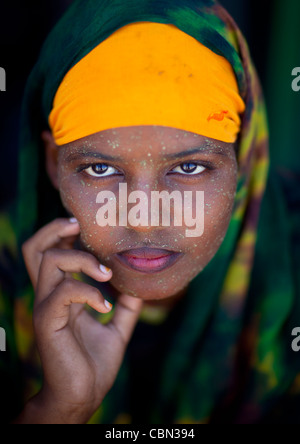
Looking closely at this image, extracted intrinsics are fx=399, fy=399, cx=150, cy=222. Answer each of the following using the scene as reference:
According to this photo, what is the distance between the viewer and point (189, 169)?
3.15 feet

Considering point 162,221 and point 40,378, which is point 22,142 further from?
point 40,378

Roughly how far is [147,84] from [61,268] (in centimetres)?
49

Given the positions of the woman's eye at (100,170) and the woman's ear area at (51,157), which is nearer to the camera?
the woman's eye at (100,170)

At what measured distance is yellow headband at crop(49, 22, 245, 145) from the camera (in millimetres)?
867

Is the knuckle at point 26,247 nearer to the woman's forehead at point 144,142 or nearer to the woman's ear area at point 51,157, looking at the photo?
the woman's ear area at point 51,157

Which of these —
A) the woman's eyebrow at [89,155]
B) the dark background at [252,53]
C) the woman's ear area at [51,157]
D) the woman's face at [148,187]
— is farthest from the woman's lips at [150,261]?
the dark background at [252,53]

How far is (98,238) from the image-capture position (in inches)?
38.3

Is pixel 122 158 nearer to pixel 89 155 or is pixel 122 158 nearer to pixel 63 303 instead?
pixel 89 155

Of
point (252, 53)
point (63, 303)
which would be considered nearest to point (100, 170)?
point (63, 303)

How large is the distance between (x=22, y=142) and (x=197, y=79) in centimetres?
56

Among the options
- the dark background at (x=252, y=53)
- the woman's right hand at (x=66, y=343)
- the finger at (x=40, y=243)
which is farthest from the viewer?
the dark background at (x=252, y=53)

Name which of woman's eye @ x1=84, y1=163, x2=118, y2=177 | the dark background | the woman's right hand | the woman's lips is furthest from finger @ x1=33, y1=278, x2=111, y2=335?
the dark background

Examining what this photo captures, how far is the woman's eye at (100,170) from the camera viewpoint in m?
0.96

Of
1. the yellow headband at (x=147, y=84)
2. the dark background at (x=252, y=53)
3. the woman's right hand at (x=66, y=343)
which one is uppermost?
the dark background at (x=252, y=53)
